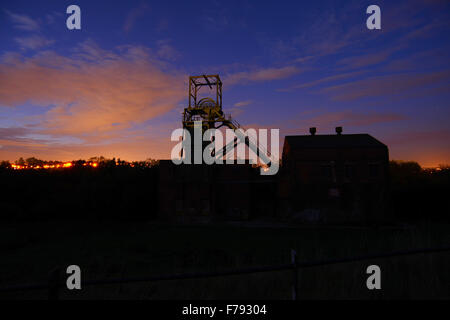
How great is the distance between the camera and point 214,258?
38.5 feet

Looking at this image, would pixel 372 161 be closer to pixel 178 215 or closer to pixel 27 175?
pixel 178 215

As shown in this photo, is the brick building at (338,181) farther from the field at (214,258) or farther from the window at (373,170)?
the field at (214,258)

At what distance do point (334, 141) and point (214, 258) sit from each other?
1866 centimetres

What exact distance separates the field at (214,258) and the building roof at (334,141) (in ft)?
25.1

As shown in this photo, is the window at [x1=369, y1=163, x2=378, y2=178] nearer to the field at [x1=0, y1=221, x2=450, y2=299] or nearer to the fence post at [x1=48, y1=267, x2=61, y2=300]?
the field at [x1=0, y1=221, x2=450, y2=299]

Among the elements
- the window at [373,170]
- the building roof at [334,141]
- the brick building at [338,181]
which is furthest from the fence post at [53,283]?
the window at [373,170]

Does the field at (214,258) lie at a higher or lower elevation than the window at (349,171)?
lower

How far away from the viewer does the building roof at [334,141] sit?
2436 centimetres

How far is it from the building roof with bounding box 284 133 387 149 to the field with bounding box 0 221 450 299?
764 cm

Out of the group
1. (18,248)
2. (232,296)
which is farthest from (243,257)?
(18,248)

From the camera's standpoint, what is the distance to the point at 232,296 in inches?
224

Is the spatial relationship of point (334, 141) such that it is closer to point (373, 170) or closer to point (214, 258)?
point (373, 170)

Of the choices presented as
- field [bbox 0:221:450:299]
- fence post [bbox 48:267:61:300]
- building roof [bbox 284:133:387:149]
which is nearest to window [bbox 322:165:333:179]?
building roof [bbox 284:133:387:149]
